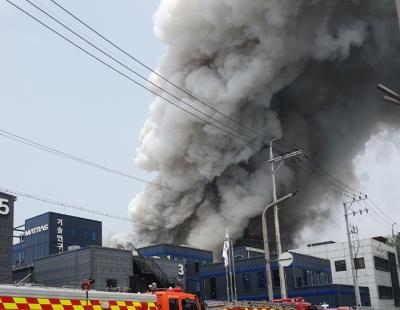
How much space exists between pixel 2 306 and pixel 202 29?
50.6 metres

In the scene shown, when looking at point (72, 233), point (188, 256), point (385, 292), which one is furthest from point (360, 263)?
point (72, 233)

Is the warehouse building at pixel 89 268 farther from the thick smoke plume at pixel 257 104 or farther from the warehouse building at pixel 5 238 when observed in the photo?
the thick smoke plume at pixel 257 104

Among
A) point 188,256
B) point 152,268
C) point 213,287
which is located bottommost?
point 213,287

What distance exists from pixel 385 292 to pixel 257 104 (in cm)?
3197

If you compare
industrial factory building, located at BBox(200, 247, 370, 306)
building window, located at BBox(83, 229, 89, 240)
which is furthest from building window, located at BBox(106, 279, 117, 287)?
building window, located at BBox(83, 229, 89, 240)

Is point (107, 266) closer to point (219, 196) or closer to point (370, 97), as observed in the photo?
point (219, 196)

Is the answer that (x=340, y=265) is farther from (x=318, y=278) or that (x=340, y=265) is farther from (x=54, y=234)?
(x=54, y=234)

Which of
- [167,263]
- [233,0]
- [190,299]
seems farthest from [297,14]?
[190,299]

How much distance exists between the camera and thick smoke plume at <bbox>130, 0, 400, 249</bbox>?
56.8 metres

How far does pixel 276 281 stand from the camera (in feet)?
196

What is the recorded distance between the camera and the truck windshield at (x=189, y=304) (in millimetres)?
15086

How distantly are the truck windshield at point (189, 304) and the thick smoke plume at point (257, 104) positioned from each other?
42.5 meters

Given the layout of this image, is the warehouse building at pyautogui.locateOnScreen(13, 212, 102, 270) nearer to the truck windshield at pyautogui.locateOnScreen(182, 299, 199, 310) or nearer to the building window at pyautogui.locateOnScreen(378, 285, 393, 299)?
the building window at pyautogui.locateOnScreen(378, 285, 393, 299)

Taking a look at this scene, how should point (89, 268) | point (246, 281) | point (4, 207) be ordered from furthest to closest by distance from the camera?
point (246, 281)
point (89, 268)
point (4, 207)
